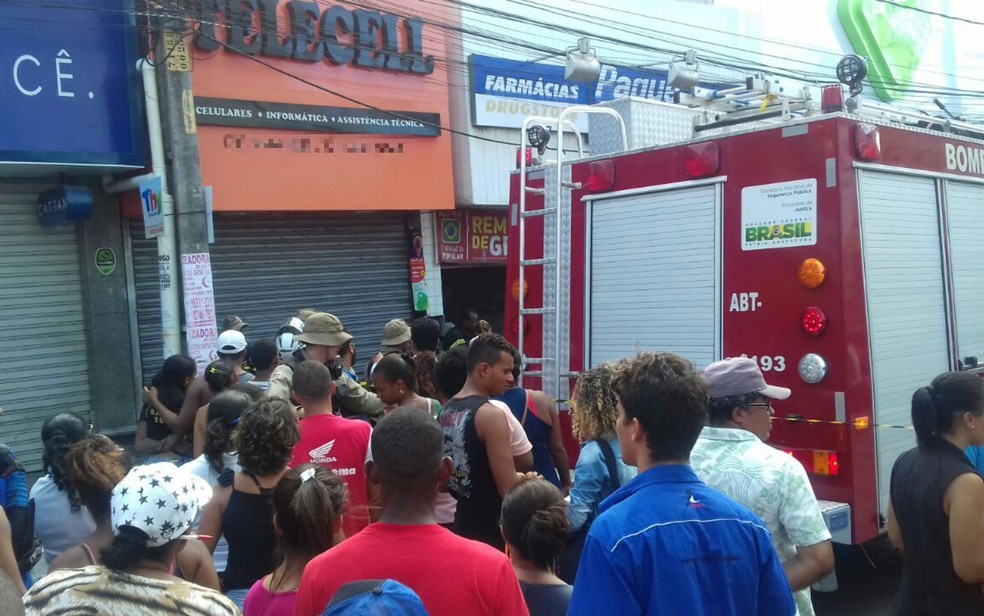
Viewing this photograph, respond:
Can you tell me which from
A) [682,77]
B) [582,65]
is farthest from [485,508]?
[582,65]

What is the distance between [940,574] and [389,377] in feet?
9.74

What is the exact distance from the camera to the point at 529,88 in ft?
49.2

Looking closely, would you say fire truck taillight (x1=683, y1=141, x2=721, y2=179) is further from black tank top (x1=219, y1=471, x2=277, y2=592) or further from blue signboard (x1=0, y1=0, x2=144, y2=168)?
blue signboard (x1=0, y1=0, x2=144, y2=168)

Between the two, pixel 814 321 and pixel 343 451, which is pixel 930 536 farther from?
pixel 343 451

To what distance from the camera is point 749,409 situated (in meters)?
3.16

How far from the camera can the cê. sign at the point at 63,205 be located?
9977 millimetres

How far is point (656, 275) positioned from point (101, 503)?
3749mm

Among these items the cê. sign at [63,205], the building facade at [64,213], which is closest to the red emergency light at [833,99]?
the building facade at [64,213]

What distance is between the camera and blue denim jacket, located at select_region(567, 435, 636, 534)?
398 centimetres

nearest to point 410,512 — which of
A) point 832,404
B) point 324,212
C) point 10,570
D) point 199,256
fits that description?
point 10,570

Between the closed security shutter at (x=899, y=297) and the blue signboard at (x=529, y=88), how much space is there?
29.5 feet

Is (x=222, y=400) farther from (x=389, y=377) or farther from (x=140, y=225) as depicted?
(x=140, y=225)

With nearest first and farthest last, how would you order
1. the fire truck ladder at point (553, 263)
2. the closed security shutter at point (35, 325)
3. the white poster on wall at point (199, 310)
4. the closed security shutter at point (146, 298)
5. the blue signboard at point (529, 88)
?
the fire truck ladder at point (553, 263)
the white poster on wall at point (199, 310)
the closed security shutter at point (35, 325)
the closed security shutter at point (146, 298)
the blue signboard at point (529, 88)

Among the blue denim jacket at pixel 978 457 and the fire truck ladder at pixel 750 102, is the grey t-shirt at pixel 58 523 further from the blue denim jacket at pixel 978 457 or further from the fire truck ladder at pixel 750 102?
the fire truck ladder at pixel 750 102
